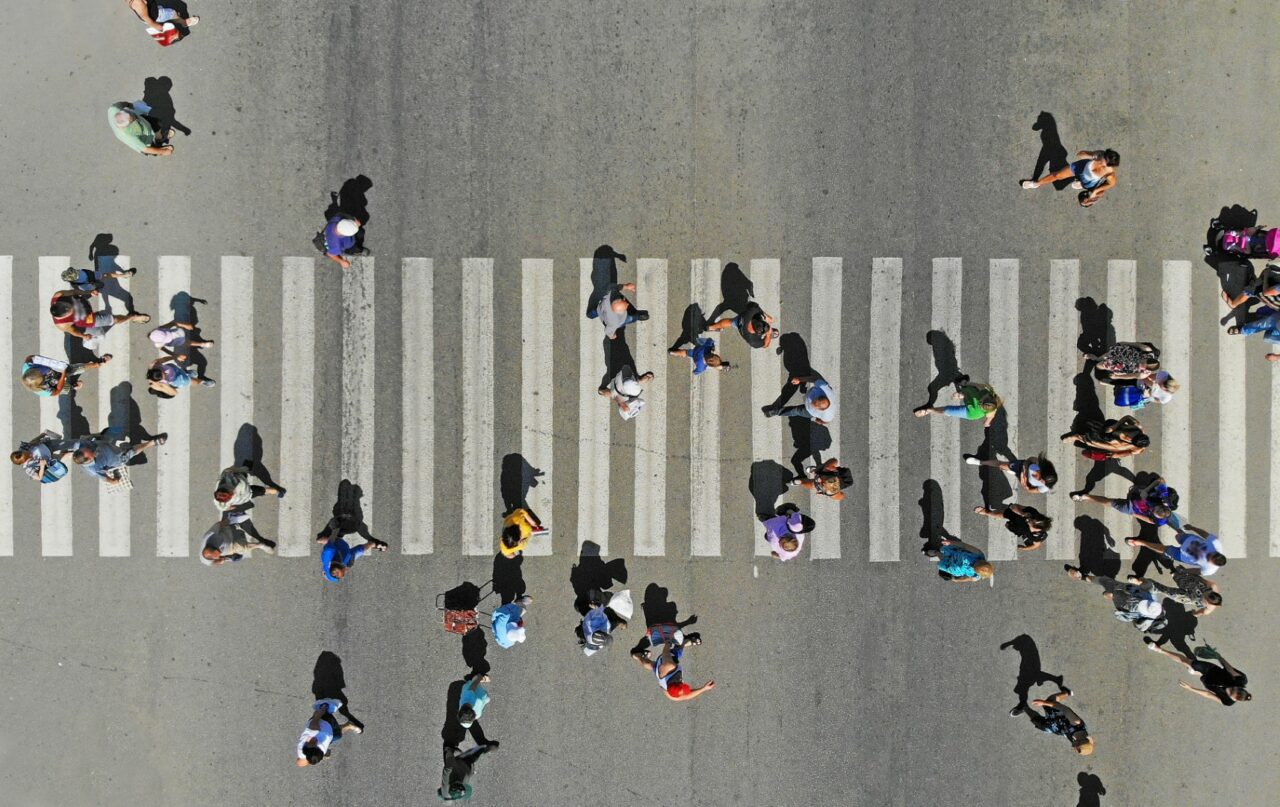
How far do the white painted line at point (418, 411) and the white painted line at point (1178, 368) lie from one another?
9.97 m

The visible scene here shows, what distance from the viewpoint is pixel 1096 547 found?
9172mm

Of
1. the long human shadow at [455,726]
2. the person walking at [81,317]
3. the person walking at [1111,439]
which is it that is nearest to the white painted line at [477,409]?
the long human shadow at [455,726]

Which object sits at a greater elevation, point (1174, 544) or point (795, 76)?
point (795, 76)

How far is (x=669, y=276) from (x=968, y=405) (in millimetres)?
4318

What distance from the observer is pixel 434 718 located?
902 cm

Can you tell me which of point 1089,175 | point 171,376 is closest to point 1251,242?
point 1089,175

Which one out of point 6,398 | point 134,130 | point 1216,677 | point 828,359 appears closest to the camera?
point 134,130

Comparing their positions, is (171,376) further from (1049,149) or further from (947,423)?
(1049,149)

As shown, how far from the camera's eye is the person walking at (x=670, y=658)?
8.72 meters

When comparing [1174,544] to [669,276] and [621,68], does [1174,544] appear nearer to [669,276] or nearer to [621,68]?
[669,276]

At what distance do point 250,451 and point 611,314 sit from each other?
523cm

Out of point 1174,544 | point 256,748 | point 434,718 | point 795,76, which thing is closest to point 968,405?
point 1174,544

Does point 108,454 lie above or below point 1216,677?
above

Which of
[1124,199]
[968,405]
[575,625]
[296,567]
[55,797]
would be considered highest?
[1124,199]
